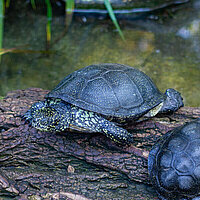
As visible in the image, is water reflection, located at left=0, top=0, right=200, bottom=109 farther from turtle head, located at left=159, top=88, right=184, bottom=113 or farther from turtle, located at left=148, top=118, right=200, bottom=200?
turtle, located at left=148, top=118, right=200, bottom=200

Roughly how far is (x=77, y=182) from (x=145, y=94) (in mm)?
1170

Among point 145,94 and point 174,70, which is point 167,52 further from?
point 145,94

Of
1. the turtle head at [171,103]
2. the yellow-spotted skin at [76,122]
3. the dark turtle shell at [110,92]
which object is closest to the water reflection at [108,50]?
the turtle head at [171,103]

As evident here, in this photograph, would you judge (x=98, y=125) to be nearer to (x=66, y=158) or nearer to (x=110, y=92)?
(x=110, y=92)

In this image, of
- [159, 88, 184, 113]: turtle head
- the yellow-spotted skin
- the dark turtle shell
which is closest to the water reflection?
[159, 88, 184, 113]: turtle head

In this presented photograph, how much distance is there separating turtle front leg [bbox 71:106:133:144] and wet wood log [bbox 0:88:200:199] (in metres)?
0.17

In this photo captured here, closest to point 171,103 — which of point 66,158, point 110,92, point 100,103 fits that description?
point 110,92

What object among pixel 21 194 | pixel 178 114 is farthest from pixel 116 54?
pixel 21 194

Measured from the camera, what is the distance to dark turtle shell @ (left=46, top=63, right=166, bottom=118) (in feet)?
8.70

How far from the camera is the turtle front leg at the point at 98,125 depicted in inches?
103

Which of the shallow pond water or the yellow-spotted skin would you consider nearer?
the yellow-spotted skin

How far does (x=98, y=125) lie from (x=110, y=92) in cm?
37

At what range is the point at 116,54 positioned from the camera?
5434 mm

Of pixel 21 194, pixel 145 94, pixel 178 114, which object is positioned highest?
pixel 145 94
